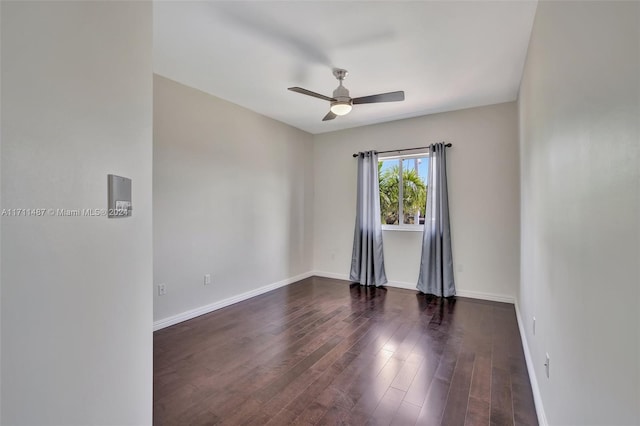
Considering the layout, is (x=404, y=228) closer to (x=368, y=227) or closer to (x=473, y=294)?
(x=368, y=227)

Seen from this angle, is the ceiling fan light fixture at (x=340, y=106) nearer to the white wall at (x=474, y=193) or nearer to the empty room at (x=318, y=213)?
the empty room at (x=318, y=213)

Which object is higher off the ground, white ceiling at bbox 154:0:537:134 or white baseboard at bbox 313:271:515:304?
white ceiling at bbox 154:0:537:134

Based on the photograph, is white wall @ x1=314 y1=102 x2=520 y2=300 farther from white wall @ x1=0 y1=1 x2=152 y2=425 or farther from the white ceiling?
white wall @ x1=0 y1=1 x2=152 y2=425

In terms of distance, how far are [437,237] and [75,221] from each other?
14.0 ft

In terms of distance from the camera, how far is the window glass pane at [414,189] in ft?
15.4

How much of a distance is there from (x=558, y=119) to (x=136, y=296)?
1.95m

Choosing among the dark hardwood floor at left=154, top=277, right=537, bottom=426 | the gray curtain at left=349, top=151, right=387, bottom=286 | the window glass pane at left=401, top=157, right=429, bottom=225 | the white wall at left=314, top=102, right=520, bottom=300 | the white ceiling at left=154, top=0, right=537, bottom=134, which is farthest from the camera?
the gray curtain at left=349, top=151, right=387, bottom=286

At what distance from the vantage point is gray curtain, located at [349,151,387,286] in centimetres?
489

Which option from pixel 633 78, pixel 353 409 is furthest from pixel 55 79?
pixel 353 409

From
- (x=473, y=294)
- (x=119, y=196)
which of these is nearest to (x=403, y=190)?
(x=473, y=294)

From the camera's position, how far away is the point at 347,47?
2.62 metres

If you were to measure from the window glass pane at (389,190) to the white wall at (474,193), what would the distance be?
0.24 metres

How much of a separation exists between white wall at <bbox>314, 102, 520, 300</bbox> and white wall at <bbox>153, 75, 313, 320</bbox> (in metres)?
1.48

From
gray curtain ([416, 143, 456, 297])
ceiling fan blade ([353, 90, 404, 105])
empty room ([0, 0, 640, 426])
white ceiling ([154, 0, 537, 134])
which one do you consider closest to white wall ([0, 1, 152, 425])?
empty room ([0, 0, 640, 426])
